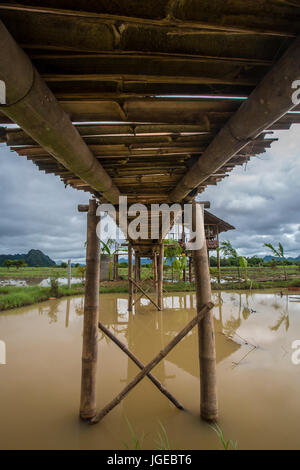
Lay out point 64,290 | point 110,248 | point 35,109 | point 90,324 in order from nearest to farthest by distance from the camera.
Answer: point 35,109 < point 90,324 < point 64,290 < point 110,248

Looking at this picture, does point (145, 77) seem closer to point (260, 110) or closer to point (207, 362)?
point (260, 110)

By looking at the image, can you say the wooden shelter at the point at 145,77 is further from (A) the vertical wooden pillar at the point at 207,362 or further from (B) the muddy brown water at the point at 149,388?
(B) the muddy brown water at the point at 149,388

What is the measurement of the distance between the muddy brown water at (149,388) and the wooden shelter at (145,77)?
2843 mm

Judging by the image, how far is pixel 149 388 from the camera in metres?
3.61

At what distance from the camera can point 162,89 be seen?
63.1 inches

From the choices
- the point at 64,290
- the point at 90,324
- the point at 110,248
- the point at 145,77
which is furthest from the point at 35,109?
the point at 110,248

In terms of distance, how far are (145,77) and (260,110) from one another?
760 millimetres

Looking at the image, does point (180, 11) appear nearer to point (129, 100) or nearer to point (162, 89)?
point (162, 89)

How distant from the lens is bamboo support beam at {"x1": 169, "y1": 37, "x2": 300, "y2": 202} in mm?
1272

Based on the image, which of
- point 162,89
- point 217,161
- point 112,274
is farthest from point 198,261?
point 112,274

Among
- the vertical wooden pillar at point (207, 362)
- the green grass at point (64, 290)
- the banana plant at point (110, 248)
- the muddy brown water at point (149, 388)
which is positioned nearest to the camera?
the muddy brown water at point (149, 388)

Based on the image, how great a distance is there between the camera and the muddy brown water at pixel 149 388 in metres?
2.53

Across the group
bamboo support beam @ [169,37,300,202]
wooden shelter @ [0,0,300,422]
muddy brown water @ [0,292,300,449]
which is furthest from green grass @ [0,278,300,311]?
bamboo support beam @ [169,37,300,202]

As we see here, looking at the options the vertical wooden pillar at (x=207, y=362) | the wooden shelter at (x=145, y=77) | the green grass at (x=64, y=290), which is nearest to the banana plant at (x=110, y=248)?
the green grass at (x=64, y=290)
